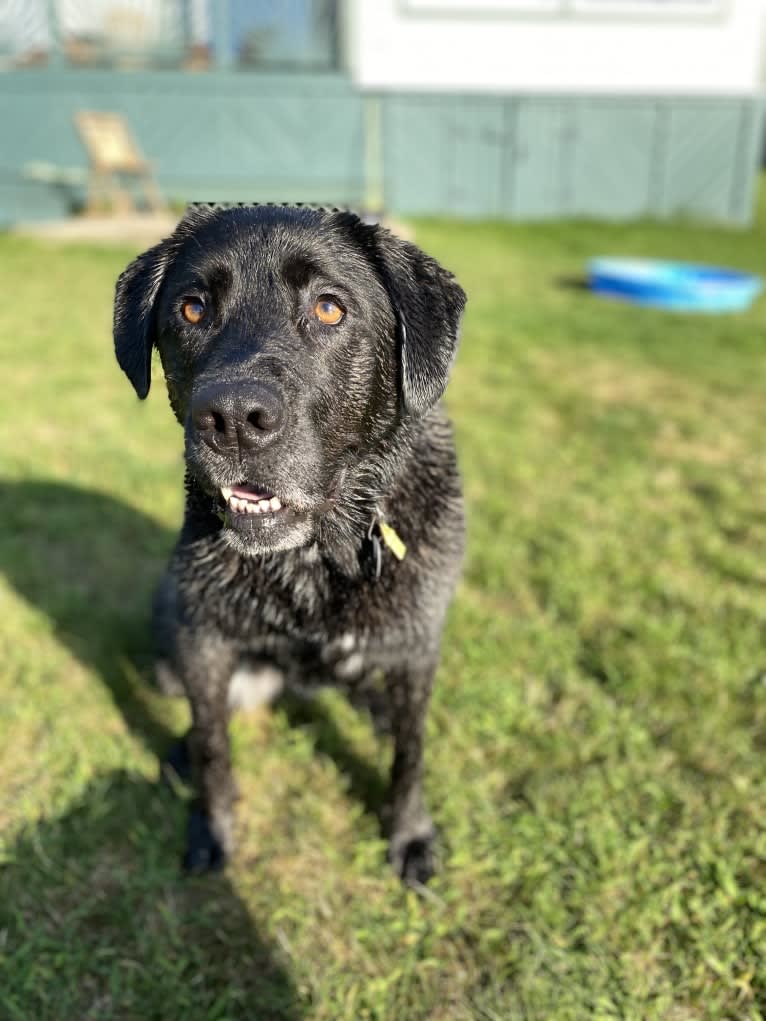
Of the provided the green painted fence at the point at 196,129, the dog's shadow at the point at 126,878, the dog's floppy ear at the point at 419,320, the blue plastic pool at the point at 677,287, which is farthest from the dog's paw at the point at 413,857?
the green painted fence at the point at 196,129

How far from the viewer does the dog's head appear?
74.2 inches

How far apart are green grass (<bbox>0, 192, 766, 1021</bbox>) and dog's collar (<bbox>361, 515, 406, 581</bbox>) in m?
0.95

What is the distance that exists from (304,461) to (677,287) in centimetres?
883

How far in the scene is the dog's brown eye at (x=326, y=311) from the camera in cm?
204

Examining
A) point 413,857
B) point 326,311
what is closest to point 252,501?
point 326,311

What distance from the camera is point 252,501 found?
202cm

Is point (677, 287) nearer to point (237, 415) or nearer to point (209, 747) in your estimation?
point (209, 747)

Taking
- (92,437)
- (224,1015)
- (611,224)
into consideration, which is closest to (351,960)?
(224,1015)

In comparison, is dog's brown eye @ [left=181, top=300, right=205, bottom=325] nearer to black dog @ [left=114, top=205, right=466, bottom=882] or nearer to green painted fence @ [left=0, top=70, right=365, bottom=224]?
black dog @ [left=114, top=205, right=466, bottom=882]

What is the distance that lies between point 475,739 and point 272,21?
1452 centimetres

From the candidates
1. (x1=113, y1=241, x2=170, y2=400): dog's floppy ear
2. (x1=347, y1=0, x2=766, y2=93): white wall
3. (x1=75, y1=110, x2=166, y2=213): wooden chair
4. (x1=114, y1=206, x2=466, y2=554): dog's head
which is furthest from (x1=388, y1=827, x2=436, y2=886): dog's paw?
(x1=347, y1=0, x2=766, y2=93): white wall

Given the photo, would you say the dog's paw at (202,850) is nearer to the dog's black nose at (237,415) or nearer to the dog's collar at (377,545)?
the dog's collar at (377,545)

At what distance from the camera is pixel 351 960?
2.23m

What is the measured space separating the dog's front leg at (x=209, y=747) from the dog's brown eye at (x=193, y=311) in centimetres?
91
